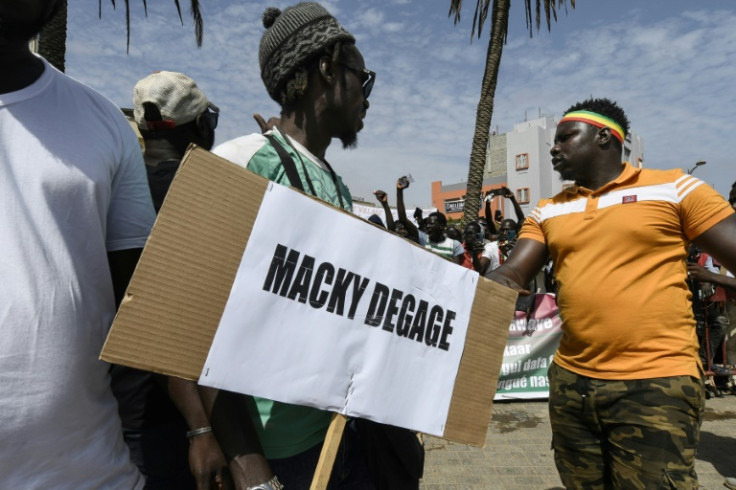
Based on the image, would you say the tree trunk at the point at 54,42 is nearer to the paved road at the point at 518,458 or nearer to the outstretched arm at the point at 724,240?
the paved road at the point at 518,458

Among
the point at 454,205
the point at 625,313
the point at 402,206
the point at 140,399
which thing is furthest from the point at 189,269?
the point at 454,205

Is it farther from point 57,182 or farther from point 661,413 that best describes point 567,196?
point 57,182

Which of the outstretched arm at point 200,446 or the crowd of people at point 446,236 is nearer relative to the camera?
the outstretched arm at point 200,446

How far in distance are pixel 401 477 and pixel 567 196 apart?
1.76m

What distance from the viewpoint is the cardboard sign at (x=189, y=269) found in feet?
3.25

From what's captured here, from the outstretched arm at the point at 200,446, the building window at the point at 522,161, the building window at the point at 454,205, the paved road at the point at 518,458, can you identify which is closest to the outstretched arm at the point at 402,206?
the paved road at the point at 518,458

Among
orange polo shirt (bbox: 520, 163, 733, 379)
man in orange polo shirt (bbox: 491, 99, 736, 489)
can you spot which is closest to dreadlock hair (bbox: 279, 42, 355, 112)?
man in orange polo shirt (bbox: 491, 99, 736, 489)

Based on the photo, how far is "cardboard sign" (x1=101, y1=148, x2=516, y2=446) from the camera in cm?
99

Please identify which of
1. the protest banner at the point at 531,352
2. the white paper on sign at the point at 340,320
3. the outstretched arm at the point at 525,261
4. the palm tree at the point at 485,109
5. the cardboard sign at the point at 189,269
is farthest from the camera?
the palm tree at the point at 485,109

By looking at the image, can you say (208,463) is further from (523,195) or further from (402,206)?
(523,195)

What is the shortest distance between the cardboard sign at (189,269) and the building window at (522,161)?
185 ft

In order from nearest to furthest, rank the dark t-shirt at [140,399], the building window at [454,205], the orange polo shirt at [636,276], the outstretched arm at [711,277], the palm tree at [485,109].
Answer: the dark t-shirt at [140,399] < the orange polo shirt at [636,276] < the outstretched arm at [711,277] < the palm tree at [485,109] < the building window at [454,205]

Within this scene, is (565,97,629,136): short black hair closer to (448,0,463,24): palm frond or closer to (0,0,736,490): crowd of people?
(0,0,736,490): crowd of people

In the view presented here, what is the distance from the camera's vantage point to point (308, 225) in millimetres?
1188
